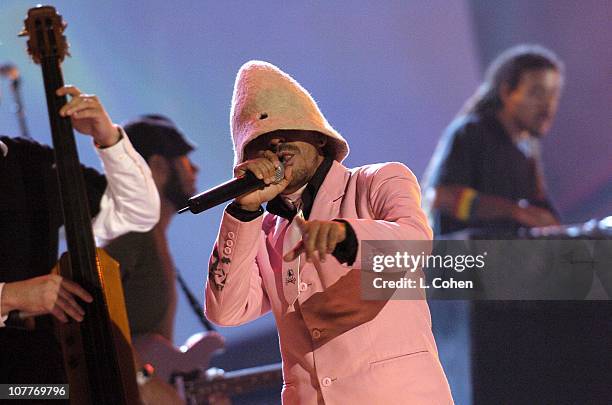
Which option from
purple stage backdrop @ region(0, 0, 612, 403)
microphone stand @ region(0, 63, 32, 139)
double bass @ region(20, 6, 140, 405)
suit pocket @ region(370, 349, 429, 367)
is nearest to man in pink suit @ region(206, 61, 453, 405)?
suit pocket @ region(370, 349, 429, 367)

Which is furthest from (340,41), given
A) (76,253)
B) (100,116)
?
(76,253)

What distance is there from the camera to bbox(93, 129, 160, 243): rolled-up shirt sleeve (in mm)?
2115

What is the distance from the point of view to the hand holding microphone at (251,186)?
1461 mm

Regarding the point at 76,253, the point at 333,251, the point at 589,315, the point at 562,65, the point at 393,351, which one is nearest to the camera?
the point at 333,251

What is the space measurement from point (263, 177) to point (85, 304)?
66cm

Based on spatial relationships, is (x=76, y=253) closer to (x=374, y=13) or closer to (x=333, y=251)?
(x=333, y=251)

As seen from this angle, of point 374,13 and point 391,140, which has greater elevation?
point 374,13

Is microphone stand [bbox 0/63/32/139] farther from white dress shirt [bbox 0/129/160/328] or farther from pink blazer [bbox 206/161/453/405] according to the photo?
pink blazer [bbox 206/161/453/405]

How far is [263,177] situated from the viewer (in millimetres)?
1518

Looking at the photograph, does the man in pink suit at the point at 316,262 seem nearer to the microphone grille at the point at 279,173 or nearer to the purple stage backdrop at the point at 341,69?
the microphone grille at the point at 279,173

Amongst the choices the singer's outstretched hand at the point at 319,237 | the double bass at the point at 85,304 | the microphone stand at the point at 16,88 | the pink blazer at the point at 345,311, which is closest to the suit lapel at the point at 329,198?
the pink blazer at the point at 345,311

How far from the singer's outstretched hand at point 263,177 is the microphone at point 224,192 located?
1 cm

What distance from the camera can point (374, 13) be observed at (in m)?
2.78

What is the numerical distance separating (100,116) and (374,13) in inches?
43.9
